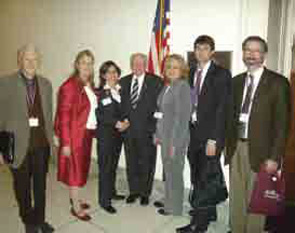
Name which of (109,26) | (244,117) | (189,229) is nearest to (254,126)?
(244,117)

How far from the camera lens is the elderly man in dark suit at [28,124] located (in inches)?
90.4

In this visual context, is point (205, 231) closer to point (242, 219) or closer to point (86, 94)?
point (242, 219)

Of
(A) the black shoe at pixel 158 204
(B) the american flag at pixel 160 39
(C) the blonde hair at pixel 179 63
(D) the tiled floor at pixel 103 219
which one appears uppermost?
(B) the american flag at pixel 160 39

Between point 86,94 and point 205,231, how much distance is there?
1.62 m

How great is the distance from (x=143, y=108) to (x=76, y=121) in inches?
26.7

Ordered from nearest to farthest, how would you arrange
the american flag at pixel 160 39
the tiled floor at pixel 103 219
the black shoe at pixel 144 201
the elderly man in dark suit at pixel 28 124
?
the elderly man in dark suit at pixel 28 124 < the tiled floor at pixel 103 219 < the black shoe at pixel 144 201 < the american flag at pixel 160 39

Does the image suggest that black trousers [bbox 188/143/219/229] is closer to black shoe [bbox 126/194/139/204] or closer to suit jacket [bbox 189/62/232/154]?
suit jacket [bbox 189/62/232/154]

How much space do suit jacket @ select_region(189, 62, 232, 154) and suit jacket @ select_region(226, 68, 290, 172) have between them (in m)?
0.25

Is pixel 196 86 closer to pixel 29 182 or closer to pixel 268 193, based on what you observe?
pixel 268 193

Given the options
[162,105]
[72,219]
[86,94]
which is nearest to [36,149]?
[86,94]

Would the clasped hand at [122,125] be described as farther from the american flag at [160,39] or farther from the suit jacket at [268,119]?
the suit jacket at [268,119]

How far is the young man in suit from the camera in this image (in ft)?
7.80

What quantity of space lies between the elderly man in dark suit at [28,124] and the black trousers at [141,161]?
2.96 ft

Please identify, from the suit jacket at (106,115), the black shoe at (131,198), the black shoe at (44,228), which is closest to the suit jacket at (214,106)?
the suit jacket at (106,115)
